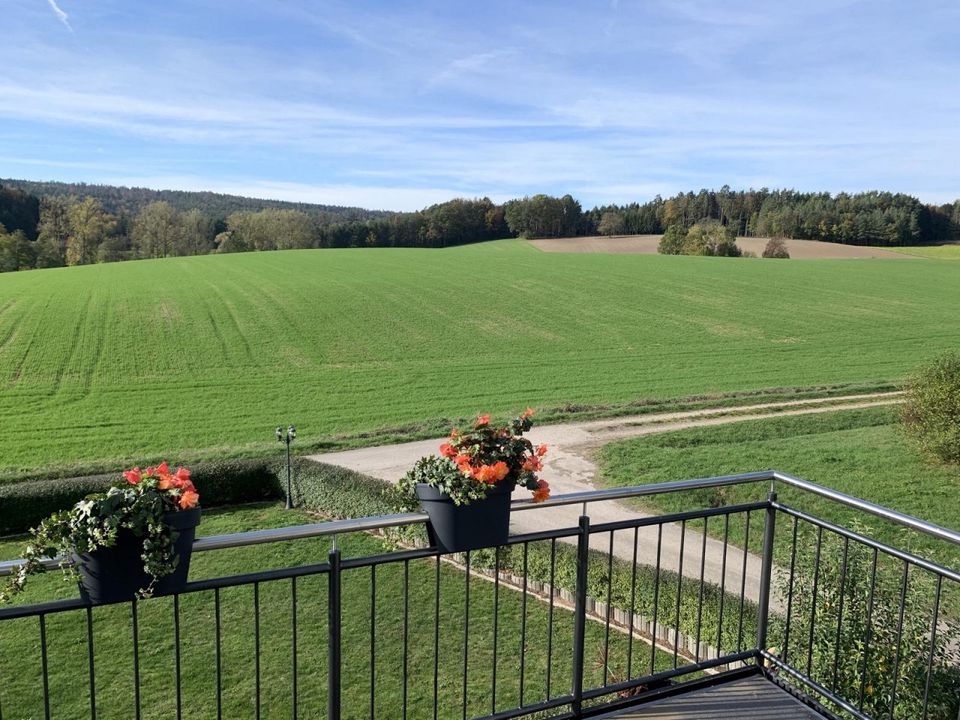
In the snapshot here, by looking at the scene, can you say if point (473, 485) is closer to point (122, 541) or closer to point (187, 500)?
point (187, 500)

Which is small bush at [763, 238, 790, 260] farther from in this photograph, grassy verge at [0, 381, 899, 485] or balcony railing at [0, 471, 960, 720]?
balcony railing at [0, 471, 960, 720]

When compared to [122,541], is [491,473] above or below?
above

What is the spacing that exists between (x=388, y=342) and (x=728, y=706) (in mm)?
29950

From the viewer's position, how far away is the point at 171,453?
1898 centimetres

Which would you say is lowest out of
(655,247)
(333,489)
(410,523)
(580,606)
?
(333,489)

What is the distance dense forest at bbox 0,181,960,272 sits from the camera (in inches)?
2778

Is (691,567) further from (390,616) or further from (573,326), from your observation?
(573,326)

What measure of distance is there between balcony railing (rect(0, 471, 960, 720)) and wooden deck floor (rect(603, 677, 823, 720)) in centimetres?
7

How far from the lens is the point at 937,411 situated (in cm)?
1418

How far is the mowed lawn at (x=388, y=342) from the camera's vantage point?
22.9 meters

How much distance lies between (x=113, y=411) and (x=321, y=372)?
298 inches

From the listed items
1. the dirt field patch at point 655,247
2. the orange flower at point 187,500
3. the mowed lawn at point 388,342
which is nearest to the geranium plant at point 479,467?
the orange flower at point 187,500

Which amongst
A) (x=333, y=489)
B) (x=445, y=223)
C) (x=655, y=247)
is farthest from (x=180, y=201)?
(x=333, y=489)

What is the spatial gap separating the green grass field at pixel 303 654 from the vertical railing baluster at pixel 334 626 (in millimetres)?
4840
